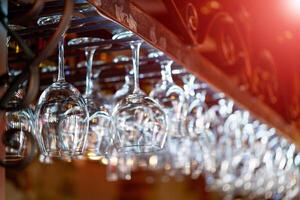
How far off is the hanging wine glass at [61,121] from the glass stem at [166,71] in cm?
34

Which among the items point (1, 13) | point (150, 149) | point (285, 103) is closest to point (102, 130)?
point (150, 149)

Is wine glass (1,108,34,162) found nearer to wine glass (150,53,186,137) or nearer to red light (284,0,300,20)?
wine glass (150,53,186,137)

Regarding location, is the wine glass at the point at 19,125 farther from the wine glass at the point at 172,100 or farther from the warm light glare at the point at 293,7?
the warm light glare at the point at 293,7

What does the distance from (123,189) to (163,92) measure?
9.57 ft

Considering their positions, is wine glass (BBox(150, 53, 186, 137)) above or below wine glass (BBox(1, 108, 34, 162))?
above

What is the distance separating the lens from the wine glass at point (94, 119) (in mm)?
1399

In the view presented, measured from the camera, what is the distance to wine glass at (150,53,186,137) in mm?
1635

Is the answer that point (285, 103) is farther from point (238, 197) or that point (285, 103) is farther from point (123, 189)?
point (123, 189)

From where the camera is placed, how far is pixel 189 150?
2.08 metres

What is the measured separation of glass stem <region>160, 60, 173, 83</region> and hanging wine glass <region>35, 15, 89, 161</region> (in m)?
0.34

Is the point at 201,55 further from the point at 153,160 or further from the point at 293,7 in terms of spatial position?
the point at 293,7

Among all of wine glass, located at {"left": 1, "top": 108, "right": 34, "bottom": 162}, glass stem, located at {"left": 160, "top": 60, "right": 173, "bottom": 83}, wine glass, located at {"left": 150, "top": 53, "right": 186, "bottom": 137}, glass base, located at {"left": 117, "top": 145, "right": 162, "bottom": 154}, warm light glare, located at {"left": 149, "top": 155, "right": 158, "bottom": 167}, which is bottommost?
warm light glare, located at {"left": 149, "top": 155, "right": 158, "bottom": 167}

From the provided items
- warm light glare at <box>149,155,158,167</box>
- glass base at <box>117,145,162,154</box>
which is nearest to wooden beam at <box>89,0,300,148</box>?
glass base at <box>117,145,162,154</box>

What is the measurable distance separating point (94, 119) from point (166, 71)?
22 centimetres
